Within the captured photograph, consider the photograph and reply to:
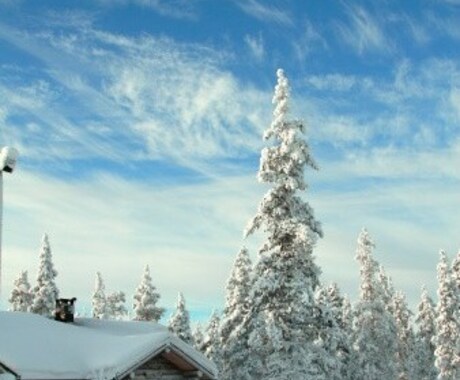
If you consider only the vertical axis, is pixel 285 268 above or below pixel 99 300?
below

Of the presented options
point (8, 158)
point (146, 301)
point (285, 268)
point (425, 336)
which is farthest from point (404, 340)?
point (8, 158)

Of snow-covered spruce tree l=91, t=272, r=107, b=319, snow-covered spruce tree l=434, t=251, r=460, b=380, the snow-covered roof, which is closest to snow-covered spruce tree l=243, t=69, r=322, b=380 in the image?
the snow-covered roof

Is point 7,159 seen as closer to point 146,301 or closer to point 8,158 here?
point 8,158

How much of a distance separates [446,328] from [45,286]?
31068mm

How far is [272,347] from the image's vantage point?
99.7ft

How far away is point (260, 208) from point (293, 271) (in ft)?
9.96

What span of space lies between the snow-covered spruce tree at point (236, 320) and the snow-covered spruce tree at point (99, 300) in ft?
92.8

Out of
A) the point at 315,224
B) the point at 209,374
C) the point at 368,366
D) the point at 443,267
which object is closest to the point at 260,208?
the point at 315,224

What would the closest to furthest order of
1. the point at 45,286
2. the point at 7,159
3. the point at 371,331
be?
1. the point at 7,159
2. the point at 45,286
3. the point at 371,331

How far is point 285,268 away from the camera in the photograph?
101ft

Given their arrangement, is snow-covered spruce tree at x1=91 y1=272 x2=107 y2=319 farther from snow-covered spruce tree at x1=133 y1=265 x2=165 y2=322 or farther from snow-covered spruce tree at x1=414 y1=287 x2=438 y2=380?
snow-covered spruce tree at x1=414 y1=287 x2=438 y2=380

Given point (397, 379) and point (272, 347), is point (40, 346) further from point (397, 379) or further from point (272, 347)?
point (397, 379)

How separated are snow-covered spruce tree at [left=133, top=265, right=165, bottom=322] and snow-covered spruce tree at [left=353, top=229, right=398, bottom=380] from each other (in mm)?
15406

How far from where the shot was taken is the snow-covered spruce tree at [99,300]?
7456cm
